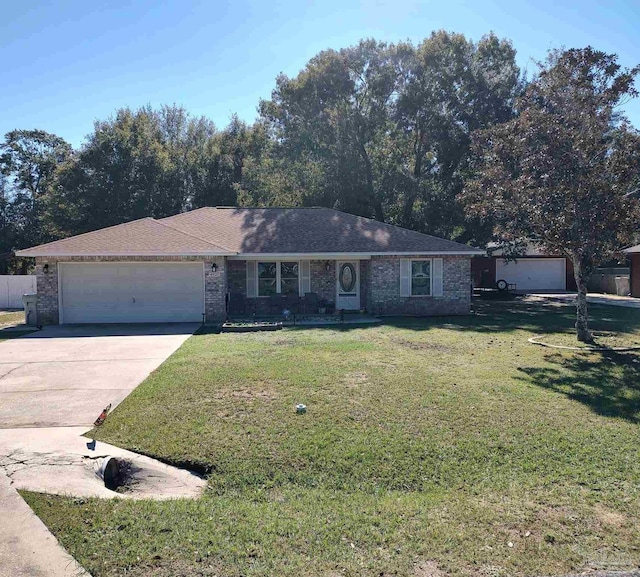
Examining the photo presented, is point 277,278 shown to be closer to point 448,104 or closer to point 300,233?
point 300,233

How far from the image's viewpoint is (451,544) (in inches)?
161

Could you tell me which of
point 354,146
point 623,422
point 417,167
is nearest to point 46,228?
point 354,146

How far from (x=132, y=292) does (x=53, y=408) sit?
10.6 metres

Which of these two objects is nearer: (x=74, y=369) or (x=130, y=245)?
(x=74, y=369)

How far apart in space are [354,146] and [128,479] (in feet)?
82.5

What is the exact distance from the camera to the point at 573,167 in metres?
11.2

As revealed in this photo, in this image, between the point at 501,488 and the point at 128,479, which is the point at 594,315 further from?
the point at 128,479

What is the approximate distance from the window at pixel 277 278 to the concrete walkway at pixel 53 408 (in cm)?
481

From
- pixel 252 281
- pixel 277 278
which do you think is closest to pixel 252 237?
pixel 252 281

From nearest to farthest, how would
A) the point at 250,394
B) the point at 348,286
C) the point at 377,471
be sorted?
1. the point at 377,471
2. the point at 250,394
3. the point at 348,286

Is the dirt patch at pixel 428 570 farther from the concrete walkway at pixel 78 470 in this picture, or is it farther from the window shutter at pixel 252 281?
the window shutter at pixel 252 281

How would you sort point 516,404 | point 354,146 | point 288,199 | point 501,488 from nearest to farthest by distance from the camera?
point 501,488, point 516,404, point 354,146, point 288,199

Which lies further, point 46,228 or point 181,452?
point 46,228

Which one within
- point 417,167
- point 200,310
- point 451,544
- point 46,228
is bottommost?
point 451,544
